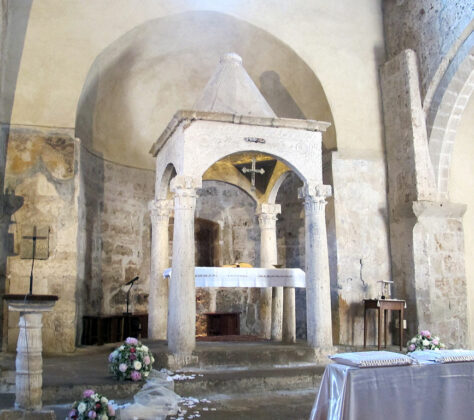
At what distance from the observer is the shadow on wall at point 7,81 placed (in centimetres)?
750

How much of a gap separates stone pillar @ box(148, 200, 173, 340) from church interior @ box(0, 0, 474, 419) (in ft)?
0.09

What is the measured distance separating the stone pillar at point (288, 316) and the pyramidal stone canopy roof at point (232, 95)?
2.64 m

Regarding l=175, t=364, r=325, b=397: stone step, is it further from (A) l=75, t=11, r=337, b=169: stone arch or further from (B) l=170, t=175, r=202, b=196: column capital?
(A) l=75, t=11, r=337, b=169: stone arch

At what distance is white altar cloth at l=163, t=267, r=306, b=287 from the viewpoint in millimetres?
6910

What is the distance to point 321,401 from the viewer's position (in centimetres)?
368

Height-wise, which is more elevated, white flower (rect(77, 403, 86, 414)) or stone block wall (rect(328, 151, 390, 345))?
stone block wall (rect(328, 151, 390, 345))

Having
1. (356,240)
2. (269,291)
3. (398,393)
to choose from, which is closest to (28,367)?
(398,393)

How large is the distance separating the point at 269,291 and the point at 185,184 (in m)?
2.99

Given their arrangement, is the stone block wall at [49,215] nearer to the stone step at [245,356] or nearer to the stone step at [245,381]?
the stone step at [245,356]

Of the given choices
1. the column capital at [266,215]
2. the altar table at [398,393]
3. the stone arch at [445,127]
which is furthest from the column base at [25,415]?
the stone arch at [445,127]

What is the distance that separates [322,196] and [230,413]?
3.28 meters

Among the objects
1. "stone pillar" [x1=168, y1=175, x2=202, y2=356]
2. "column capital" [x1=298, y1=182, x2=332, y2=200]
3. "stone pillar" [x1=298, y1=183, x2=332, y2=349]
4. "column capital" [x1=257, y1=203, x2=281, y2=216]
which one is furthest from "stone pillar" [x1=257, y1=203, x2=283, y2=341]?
"stone pillar" [x1=168, y1=175, x2=202, y2=356]

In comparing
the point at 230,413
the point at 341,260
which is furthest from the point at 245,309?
the point at 230,413

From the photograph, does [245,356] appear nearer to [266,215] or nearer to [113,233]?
[266,215]
